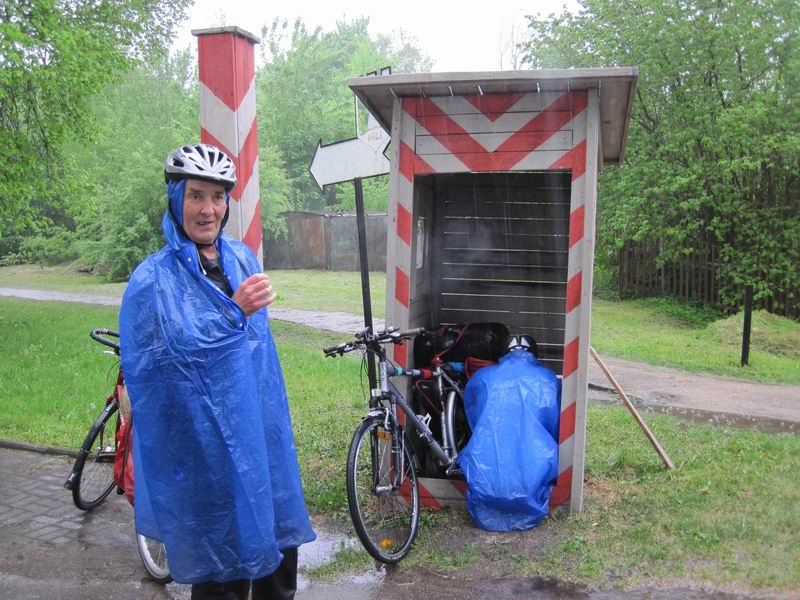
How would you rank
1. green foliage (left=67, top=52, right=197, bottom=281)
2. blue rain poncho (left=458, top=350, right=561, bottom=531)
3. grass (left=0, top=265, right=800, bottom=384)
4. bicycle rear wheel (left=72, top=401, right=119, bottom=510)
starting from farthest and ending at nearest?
green foliage (left=67, top=52, right=197, bottom=281) → grass (left=0, top=265, right=800, bottom=384) → bicycle rear wheel (left=72, top=401, right=119, bottom=510) → blue rain poncho (left=458, top=350, right=561, bottom=531)

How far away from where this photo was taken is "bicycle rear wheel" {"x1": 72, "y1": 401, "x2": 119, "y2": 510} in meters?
5.16

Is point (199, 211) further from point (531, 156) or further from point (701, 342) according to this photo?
point (701, 342)

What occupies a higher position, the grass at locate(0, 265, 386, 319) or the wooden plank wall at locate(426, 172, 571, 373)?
the wooden plank wall at locate(426, 172, 571, 373)

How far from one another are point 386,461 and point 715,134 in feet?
46.2

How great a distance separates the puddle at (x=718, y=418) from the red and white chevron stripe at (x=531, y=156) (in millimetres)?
3082

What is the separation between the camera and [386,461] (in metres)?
4.86

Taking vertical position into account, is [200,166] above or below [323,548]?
above

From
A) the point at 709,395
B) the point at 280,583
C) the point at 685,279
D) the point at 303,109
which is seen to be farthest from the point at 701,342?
the point at 303,109

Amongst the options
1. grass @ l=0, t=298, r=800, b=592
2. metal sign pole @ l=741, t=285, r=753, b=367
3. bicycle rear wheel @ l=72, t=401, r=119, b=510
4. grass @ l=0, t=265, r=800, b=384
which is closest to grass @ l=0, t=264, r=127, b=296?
grass @ l=0, t=265, r=800, b=384

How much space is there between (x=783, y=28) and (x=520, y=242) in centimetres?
1189

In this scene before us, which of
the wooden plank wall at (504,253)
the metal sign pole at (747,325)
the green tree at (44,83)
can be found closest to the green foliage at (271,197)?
the green tree at (44,83)

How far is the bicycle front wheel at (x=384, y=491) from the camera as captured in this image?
459cm

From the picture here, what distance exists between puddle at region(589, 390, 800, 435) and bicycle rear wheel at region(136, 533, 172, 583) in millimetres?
5247

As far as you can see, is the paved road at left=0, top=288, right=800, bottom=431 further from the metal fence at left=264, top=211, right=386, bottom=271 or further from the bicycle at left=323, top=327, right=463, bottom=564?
the metal fence at left=264, top=211, right=386, bottom=271
